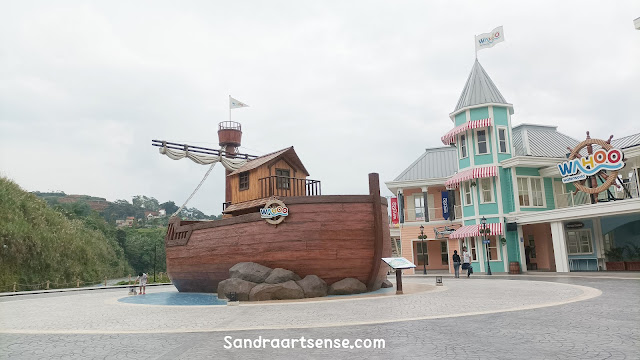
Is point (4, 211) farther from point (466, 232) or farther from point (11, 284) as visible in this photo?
point (466, 232)

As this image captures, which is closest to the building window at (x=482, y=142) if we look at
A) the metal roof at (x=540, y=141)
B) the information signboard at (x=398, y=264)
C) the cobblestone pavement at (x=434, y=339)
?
the metal roof at (x=540, y=141)

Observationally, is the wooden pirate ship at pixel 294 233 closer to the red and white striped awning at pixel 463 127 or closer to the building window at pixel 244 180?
the building window at pixel 244 180

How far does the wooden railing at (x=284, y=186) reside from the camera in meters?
17.8

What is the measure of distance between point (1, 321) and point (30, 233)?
2292 cm

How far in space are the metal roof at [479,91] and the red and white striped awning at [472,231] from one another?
24.0 feet

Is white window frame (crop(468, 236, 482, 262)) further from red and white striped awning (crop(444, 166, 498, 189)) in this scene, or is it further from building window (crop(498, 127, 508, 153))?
building window (crop(498, 127, 508, 153))

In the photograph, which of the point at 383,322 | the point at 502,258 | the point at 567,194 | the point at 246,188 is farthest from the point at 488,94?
the point at 383,322

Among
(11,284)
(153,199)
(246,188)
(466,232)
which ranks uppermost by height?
(153,199)

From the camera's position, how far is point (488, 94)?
25.9 m

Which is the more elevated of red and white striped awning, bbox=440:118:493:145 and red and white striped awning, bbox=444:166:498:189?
red and white striped awning, bbox=440:118:493:145

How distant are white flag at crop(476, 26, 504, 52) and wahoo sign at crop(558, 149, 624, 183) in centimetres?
978

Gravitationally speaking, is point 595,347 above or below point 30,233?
below

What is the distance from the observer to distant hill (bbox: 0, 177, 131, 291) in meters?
28.6

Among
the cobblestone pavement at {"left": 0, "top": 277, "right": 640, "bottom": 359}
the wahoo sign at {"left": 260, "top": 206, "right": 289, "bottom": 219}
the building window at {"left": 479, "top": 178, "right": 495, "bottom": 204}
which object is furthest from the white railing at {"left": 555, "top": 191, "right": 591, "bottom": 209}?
the wahoo sign at {"left": 260, "top": 206, "right": 289, "bottom": 219}
